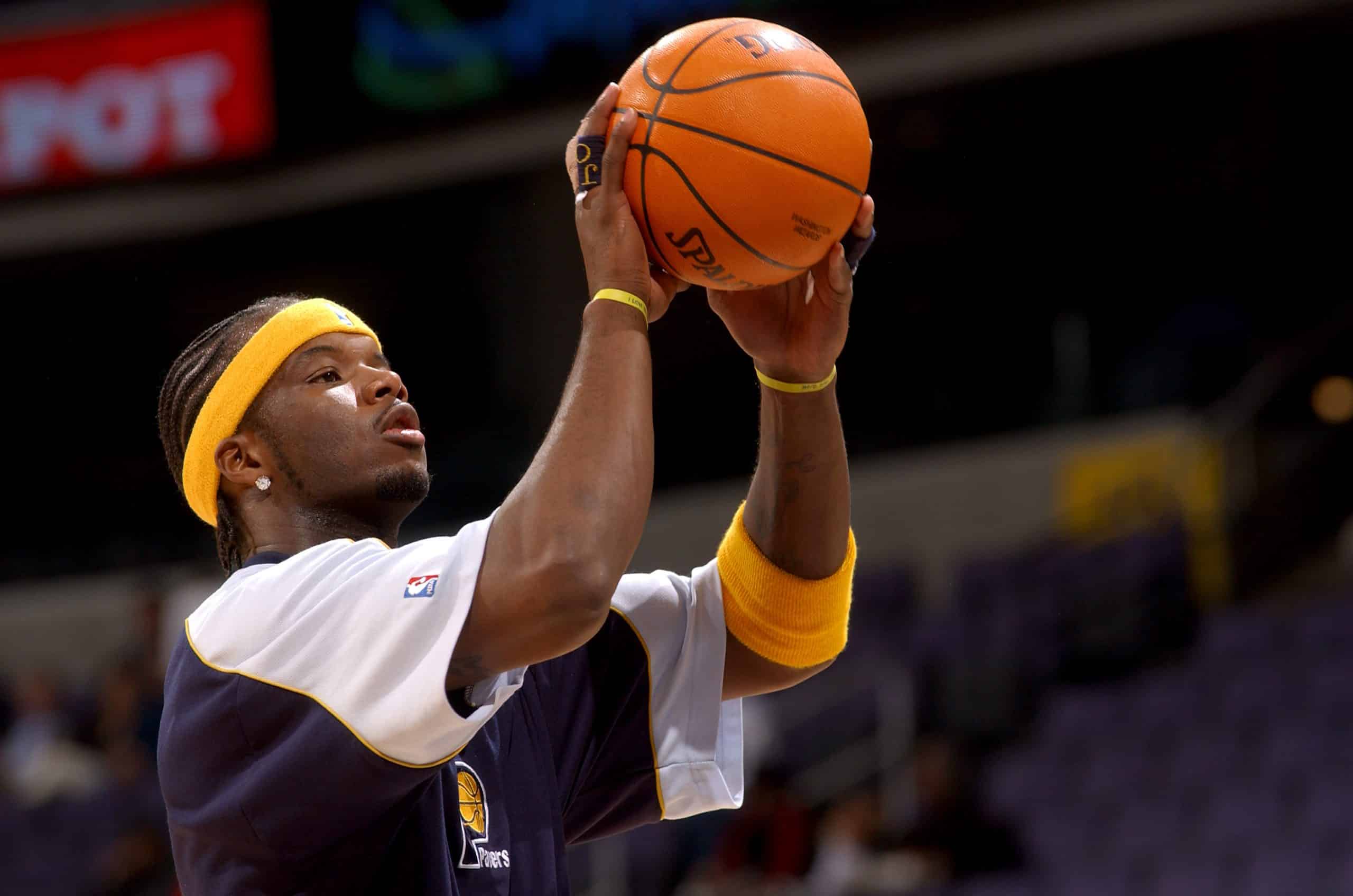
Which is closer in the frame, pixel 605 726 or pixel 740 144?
pixel 740 144

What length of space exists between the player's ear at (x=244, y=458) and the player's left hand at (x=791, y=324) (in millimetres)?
725

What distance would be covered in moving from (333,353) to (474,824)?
752 millimetres

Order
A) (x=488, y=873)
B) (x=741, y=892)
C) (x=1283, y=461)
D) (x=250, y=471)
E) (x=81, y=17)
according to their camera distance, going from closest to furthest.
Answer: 1. (x=488, y=873)
2. (x=250, y=471)
3. (x=741, y=892)
4. (x=1283, y=461)
5. (x=81, y=17)

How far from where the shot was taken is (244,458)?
8.44ft

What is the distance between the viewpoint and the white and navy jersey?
2104 millimetres

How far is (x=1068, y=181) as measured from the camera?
13258mm

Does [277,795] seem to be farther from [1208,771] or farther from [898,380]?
[898,380]

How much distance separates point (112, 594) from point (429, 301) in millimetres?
3470

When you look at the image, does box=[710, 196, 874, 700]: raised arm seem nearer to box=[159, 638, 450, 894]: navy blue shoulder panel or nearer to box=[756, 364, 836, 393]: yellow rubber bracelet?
box=[756, 364, 836, 393]: yellow rubber bracelet

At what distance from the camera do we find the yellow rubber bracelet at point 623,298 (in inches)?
88.9

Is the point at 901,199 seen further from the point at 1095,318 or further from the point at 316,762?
the point at 316,762

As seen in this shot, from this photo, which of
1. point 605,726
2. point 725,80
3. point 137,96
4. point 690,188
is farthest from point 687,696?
point 137,96

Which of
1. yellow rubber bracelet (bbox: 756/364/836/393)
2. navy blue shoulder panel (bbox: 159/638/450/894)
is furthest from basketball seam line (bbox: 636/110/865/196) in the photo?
navy blue shoulder panel (bbox: 159/638/450/894)

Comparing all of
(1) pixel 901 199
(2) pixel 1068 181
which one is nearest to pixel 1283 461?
(2) pixel 1068 181
